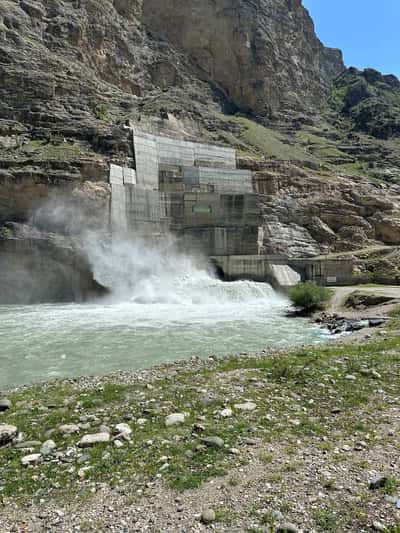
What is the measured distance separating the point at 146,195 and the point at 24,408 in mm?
29973

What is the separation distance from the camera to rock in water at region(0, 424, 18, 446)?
5487 millimetres

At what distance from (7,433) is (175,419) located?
2.32 metres

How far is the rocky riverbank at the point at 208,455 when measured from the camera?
3805 millimetres

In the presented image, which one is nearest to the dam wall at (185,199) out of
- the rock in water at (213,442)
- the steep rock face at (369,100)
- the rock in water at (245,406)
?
the rock in water at (245,406)

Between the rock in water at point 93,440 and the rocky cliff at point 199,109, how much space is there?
27487 millimetres

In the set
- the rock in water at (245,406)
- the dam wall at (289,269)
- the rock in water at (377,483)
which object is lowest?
the rock in water at (245,406)

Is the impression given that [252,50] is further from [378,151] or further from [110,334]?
[110,334]

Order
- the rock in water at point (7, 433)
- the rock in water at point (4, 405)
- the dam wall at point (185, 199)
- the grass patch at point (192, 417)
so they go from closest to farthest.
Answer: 1. the grass patch at point (192, 417)
2. the rock in water at point (7, 433)
3. the rock in water at point (4, 405)
4. the dam wall at point (185, 199)

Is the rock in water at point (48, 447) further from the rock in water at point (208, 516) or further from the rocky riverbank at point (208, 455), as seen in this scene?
the rock in water at point (208, 516)

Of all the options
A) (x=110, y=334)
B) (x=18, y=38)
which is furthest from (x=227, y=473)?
(x=18, y=38)

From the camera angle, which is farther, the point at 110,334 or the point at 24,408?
the point at 110,334

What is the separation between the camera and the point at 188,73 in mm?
70750

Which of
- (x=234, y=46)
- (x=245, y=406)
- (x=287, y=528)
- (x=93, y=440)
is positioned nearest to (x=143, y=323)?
(x=245, y=406)

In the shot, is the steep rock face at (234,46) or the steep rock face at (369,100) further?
the steep rock face at (369,100)
